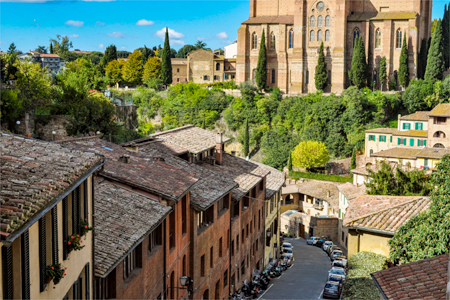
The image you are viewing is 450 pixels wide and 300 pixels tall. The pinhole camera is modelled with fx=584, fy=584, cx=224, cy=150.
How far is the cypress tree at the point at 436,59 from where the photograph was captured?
65188 millimetres

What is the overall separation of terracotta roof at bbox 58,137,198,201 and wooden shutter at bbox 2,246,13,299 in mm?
7978

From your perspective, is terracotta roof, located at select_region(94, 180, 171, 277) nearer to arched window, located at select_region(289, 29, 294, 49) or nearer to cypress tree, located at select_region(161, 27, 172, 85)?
arched window, located at select_region(289, 29, 294, 49)

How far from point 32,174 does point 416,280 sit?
6703mm

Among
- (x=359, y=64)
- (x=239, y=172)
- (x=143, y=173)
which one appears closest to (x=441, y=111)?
(x=359, y=64)

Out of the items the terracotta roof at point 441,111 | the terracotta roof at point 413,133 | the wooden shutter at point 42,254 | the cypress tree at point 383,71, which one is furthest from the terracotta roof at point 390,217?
the cypress tree at point 383,71

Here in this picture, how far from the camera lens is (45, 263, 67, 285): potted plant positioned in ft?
23.9

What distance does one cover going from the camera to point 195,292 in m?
18.5

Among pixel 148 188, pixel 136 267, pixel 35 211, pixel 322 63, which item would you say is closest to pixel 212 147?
pixel 148 188

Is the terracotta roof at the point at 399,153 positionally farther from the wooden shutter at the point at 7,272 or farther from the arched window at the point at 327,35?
the wooden shutter at the point at 7,272

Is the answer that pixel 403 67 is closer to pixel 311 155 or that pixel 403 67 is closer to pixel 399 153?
pixel 311 155

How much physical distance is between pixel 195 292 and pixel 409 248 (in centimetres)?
695

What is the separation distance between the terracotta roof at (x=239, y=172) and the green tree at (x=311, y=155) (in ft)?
106

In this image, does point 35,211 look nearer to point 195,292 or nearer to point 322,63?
point 195,292

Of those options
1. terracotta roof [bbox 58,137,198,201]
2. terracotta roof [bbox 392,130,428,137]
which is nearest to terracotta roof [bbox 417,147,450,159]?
terracotta roof [bbox 392,130,428,137]
